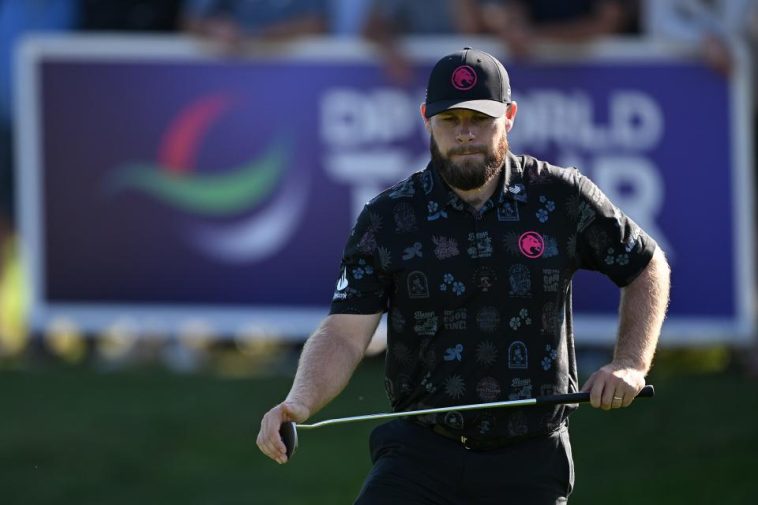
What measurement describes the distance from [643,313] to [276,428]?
1.37m

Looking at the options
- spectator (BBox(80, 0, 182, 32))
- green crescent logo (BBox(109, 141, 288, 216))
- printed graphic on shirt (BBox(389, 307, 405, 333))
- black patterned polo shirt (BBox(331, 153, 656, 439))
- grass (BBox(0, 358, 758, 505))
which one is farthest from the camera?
spectator (BBox(80, 0, 182, 32))

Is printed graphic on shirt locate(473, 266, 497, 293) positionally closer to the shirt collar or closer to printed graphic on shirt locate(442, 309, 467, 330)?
printed graphic on shirt locate(442, 309, 467, 330)

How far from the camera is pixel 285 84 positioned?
11.6m

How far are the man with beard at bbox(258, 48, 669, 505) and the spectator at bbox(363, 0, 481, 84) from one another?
220 inches

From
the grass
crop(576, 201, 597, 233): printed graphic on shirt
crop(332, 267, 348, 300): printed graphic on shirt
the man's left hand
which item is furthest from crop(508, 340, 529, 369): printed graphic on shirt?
the grass

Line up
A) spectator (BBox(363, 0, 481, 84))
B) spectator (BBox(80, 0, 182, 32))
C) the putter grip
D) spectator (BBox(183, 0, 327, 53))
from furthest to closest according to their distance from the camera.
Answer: spectator (BBox(80, 0, 182, 32)) → spectator (BBox(183, 0, 327, 53)) → spectator (BBox(363, 0, 481, 84)) → the putter grip

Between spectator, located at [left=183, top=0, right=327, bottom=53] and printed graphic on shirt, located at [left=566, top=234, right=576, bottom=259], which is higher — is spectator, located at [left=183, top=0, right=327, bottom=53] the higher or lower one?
the higher one

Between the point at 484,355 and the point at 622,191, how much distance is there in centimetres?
583

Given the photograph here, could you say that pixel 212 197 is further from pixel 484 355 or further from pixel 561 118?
pixel 484 355

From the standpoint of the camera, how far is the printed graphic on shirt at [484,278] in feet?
18.6

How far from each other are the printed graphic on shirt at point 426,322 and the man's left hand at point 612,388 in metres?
0.55

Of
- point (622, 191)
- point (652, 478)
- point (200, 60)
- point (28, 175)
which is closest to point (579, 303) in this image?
point (622, 191)

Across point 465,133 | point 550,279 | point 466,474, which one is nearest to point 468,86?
point 465,133

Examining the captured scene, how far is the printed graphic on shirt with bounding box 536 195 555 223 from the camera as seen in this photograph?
5.75 meters
